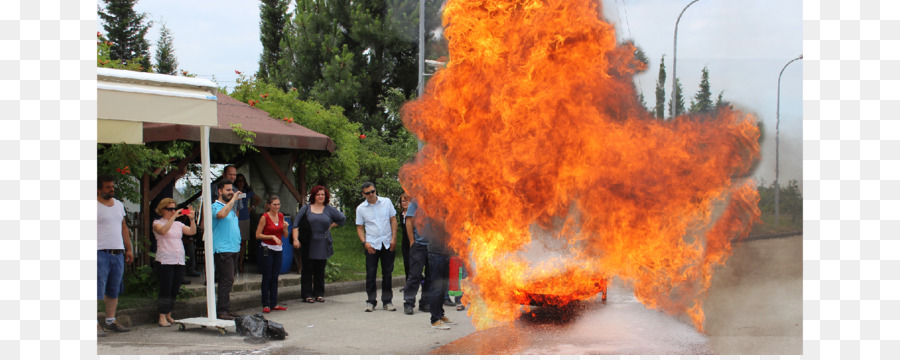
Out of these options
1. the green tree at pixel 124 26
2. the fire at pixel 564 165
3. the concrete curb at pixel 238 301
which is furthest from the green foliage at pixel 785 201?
the green tree at pixel 124 26

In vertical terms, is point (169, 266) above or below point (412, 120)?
below

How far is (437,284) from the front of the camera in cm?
843

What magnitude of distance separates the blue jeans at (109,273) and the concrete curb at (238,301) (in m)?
0.44

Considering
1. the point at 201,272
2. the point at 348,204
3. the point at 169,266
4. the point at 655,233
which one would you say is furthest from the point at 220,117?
the point at 348,204

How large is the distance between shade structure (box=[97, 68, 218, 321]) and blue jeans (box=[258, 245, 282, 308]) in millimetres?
2418

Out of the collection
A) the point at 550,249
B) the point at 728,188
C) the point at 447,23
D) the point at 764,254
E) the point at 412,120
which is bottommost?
the point at 764,254

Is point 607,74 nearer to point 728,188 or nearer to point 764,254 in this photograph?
point 728,188

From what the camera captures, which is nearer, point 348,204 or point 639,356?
point 639,356

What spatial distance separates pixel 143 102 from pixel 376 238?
384cm

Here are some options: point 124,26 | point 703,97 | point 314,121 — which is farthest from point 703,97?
point 124,26

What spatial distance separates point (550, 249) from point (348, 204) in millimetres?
11047

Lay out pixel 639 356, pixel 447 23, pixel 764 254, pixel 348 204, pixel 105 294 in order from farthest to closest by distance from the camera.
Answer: pixel 764 254, pixel 348 204, pixel 447 23, pixel 105 294, pixel 639 356

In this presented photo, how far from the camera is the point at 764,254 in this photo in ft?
68.8

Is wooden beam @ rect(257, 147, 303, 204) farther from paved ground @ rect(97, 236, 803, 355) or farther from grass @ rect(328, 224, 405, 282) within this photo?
paved ground @ rect(97, 236, 803, 355)
